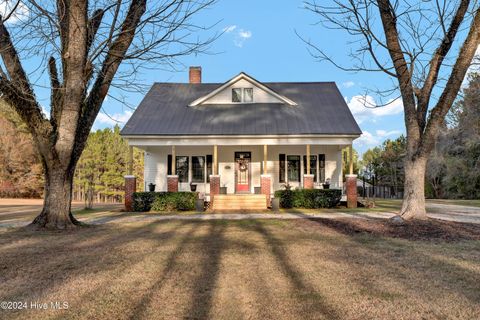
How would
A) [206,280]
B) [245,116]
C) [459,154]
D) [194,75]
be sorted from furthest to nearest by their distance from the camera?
[459,154] < [194,75] < [245,116] < [206,280]

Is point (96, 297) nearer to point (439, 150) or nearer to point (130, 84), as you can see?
point (130, 84)

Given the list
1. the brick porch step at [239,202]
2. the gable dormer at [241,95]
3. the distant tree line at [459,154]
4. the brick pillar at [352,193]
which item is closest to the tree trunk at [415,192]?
the brick pillar at [352,193]

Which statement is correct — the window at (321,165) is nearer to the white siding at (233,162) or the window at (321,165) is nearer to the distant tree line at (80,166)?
the white siding at (233,162)

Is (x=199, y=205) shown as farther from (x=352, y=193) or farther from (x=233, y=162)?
(x=352, y=193)

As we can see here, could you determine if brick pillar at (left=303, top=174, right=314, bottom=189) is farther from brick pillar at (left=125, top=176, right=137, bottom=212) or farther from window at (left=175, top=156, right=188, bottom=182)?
brick pillar at (left=125, top=176, right=137, bottom=212)

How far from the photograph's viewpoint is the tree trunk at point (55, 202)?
9125 millimetres

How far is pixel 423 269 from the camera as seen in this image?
16.9ft

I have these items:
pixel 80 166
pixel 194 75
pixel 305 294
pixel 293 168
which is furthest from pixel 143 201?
pixel 80 166

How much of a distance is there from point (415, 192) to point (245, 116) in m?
10.5

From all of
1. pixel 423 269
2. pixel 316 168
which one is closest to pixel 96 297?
pixel 423 269

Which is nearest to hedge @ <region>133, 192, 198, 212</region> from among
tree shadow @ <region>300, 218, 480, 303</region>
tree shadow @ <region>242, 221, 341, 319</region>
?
tree shadow @ <region>300, 218, 480, 303</region>

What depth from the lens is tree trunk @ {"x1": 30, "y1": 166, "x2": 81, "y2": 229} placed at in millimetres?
9125

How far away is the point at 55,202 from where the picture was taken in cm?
919

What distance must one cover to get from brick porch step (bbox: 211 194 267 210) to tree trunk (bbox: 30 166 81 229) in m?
8.12
